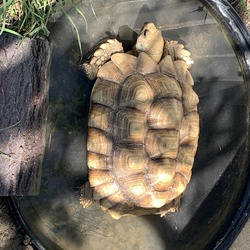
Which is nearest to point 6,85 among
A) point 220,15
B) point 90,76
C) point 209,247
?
point 90,76

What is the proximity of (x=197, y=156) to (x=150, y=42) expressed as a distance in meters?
0.67

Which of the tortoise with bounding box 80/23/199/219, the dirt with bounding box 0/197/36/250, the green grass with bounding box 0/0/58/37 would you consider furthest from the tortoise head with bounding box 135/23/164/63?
the dirt with bounding box 0/197/36/250

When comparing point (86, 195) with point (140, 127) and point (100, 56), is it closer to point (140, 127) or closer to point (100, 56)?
point (140, 127)

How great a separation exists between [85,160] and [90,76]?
43 cm

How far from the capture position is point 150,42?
238cm

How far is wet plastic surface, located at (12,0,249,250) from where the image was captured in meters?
2.56

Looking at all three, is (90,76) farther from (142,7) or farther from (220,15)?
(220,15)

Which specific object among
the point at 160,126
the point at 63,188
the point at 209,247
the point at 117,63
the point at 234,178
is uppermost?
the point at 117,63

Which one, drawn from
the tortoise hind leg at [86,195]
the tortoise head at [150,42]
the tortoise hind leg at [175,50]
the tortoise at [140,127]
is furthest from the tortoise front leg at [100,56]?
the tortoise hind leg at [86,195]

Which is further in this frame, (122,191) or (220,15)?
(220,15)

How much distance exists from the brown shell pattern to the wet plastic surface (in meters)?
0.27

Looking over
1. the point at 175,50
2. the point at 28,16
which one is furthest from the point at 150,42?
the point at 28,16

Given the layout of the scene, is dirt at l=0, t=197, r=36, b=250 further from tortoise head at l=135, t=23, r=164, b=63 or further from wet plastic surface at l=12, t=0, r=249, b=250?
tortoise head at l=135, t=23, r=164, b=63

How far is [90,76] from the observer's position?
96.2 inches
